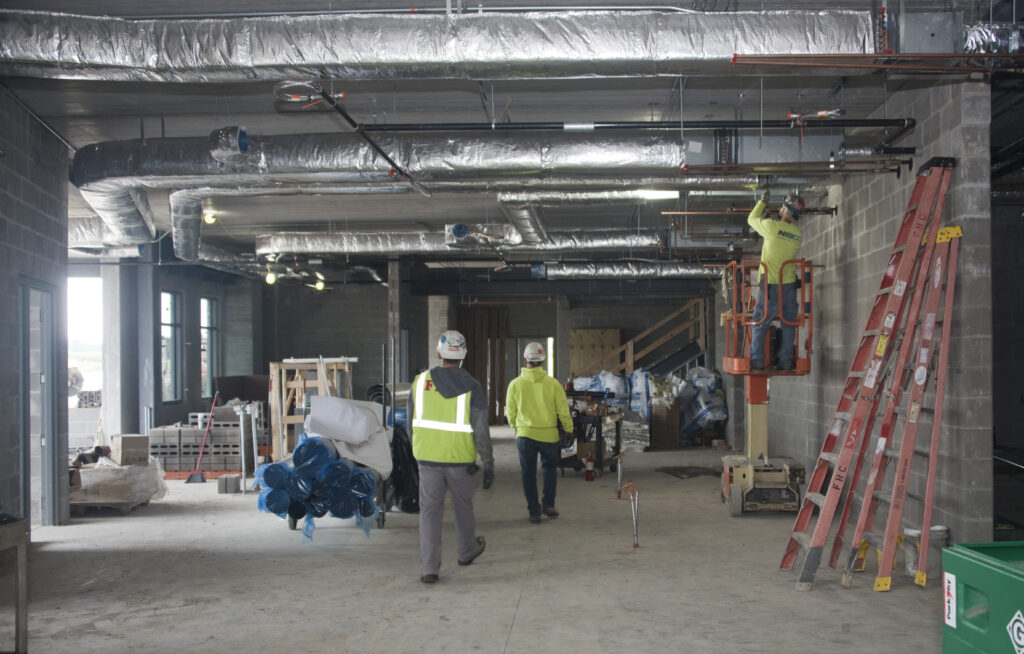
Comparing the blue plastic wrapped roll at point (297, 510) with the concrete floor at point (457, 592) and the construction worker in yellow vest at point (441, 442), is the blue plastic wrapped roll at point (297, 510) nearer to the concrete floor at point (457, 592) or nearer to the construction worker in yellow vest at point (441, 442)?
the concrete floor at point (457, 592)

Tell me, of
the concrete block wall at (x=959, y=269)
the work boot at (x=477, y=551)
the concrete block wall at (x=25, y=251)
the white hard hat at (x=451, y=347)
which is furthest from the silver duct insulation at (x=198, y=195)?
the concrete block wall at (x=959, y=269)

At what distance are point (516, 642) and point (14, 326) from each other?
17.3 feet

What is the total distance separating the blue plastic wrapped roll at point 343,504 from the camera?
22.8 ft

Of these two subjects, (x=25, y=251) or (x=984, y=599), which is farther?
(x=25, y=251)

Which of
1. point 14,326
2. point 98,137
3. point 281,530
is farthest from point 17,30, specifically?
point 281,530

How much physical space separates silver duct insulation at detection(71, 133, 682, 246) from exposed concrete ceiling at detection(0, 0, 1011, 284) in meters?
0.02

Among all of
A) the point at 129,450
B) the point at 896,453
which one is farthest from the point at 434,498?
the point at 129,450

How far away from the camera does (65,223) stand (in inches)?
325

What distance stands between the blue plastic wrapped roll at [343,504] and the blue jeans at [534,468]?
1.67 meters

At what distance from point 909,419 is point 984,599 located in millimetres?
3053

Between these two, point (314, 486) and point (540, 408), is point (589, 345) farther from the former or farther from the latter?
point (314, 486)

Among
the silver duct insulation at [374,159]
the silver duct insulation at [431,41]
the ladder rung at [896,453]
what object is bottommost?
the ladder rung at [896,453]

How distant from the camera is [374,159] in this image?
7191 millimetres

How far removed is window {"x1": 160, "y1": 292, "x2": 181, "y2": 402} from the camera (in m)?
15.1
